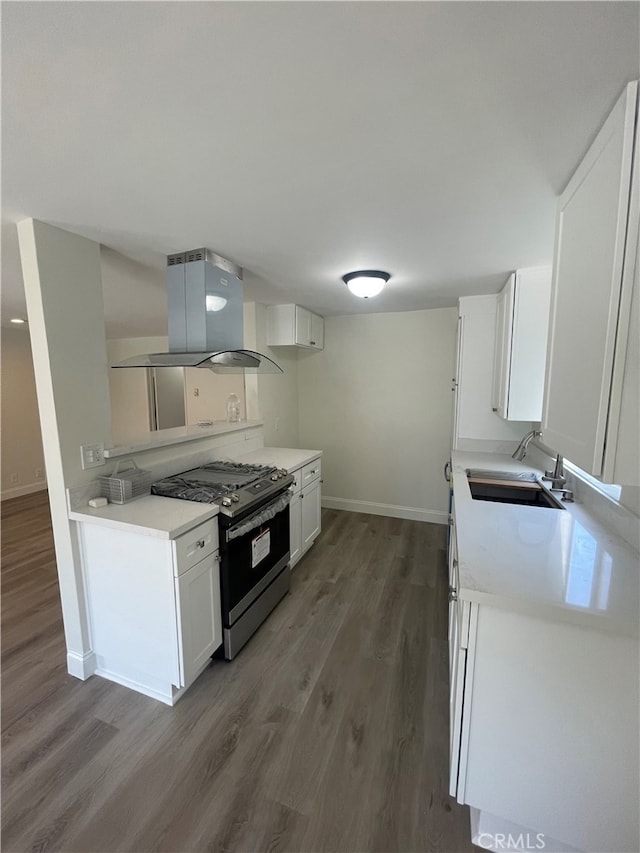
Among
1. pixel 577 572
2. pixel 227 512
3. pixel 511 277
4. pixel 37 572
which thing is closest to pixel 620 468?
pixel 577 572

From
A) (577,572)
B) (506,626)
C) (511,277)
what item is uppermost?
(511,277)

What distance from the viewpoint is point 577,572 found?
1.17 meters

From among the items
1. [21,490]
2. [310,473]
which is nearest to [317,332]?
[310,473]

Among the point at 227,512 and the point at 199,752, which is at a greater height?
the point at 227,512

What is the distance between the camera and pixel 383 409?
392 centimetres

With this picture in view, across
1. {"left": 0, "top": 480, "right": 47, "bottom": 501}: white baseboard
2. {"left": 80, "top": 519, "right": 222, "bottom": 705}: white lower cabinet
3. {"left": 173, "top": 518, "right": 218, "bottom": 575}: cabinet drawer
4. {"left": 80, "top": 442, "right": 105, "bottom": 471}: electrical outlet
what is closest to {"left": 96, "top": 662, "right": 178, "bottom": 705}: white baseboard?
{"left": 80, "top": 519, "right": 222, "bottom": 705}: white lower cabinet

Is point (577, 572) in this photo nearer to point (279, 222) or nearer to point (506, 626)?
point (506, 626)

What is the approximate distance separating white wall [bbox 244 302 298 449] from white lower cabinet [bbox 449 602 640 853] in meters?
2.74

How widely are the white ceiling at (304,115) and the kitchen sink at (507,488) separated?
1.43 meters

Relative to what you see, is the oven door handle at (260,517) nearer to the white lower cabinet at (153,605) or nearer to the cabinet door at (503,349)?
the white lower cabinet at (153,605)

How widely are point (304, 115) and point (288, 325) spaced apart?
2433 mm

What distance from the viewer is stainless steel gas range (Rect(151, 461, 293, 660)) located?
6.12 feet

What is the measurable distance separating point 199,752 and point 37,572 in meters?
2.28

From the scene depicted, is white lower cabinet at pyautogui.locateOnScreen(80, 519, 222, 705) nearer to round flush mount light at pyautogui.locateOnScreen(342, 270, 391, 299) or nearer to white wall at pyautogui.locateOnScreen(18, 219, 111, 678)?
white wall at pyautogui.locateOnScreen(18, 219, 111, 678)
